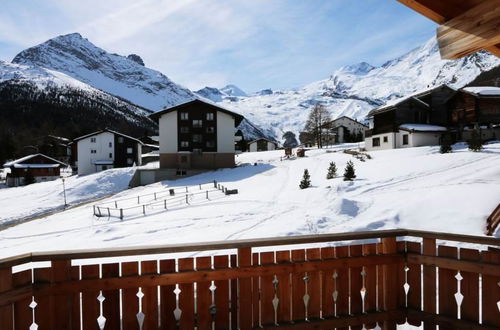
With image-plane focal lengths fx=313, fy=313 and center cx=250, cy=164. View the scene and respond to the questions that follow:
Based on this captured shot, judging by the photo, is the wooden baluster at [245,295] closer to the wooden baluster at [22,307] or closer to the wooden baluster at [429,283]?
the wooden baluster at [22,307]

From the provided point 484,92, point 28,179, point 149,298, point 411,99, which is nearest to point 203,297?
point 149,298

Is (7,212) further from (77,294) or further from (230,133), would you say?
(77,294)

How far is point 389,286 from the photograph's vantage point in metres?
4.39

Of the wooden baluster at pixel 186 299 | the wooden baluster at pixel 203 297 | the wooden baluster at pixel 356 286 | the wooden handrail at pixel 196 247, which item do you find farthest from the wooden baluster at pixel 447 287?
the wooden baluster at pixel 186 299

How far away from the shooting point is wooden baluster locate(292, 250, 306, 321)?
409 centimetres

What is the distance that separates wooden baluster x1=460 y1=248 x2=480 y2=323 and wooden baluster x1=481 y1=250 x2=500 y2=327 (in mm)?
71

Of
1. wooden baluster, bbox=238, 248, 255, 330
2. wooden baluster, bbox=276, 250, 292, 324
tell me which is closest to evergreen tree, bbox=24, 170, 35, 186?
wooden baluster, bbox=238, 248, 255, 330

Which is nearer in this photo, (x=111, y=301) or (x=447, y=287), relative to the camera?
(x=111, y=301)

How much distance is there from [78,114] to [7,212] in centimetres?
11355

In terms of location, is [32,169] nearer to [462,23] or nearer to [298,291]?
[298,291]

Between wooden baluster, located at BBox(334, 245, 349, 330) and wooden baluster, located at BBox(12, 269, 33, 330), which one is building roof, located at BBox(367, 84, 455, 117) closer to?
wooden baluster, located at BBox(334, 245, 349, 330)

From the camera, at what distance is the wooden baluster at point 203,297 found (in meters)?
3.80

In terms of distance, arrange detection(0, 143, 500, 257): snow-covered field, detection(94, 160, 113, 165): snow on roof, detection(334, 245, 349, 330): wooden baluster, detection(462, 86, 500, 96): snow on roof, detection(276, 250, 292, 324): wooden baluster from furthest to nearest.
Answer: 1. detection(94, 160, 113, 165): snow on roof
2. detection(462, 86, 500, 96): snow on roof
3. detection(0, 143, 500, 257): snow-covered field
4. detection(334, 245, 349, 330): wooden baluster
5. detection(276, 250, 292, 324): wooden baluster

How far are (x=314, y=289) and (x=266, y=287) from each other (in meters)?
0.67
